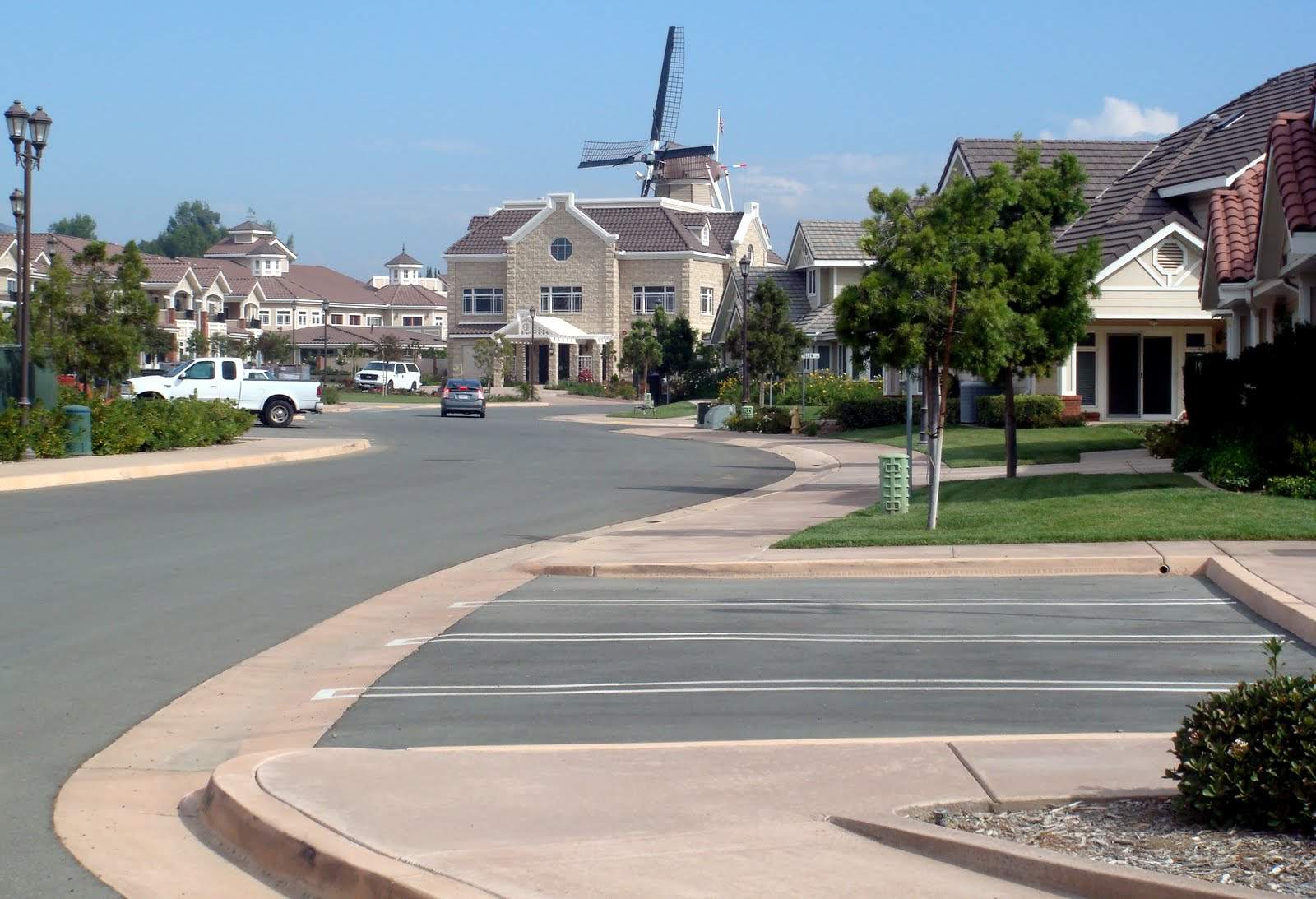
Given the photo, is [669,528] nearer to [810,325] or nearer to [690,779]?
[690,779]

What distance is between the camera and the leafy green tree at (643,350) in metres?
72.6

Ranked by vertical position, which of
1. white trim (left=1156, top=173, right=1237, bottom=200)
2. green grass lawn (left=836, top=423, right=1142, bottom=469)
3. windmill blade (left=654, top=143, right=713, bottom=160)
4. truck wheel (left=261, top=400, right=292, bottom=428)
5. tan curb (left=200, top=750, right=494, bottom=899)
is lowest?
tan curb (left=200, top=750, right=494, bottom=899)

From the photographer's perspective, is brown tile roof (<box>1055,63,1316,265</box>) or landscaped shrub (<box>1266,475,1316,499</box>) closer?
landscaped shrub (<box>1266,475,1316,499</box>)

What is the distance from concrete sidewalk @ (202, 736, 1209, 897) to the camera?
513cm

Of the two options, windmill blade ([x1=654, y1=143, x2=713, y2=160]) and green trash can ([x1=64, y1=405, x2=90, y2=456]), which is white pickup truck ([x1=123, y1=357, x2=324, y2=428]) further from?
windmill blade ([x1=654, y1=143, x2=713, y2=160])

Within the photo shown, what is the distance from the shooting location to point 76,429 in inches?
1124

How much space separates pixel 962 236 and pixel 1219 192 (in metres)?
10.0

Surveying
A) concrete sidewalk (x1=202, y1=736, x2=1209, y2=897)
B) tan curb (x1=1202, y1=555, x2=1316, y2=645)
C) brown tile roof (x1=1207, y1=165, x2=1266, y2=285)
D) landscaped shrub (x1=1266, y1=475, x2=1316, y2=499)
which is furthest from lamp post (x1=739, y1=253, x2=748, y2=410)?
concrete sidewalk (x1=202, y1=736, x2=1209, y2=897)

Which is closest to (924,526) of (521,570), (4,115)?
(521,570)

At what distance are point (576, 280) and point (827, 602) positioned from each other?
249 ft

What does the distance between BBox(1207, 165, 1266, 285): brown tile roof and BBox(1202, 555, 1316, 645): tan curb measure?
1139cm

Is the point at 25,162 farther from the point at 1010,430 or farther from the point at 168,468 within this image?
the point at 1010,430

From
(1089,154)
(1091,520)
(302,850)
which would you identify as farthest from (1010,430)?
(1089,154)

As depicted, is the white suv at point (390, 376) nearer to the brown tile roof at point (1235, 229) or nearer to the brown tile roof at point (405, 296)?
the brown tile roof at point (405, 296)
